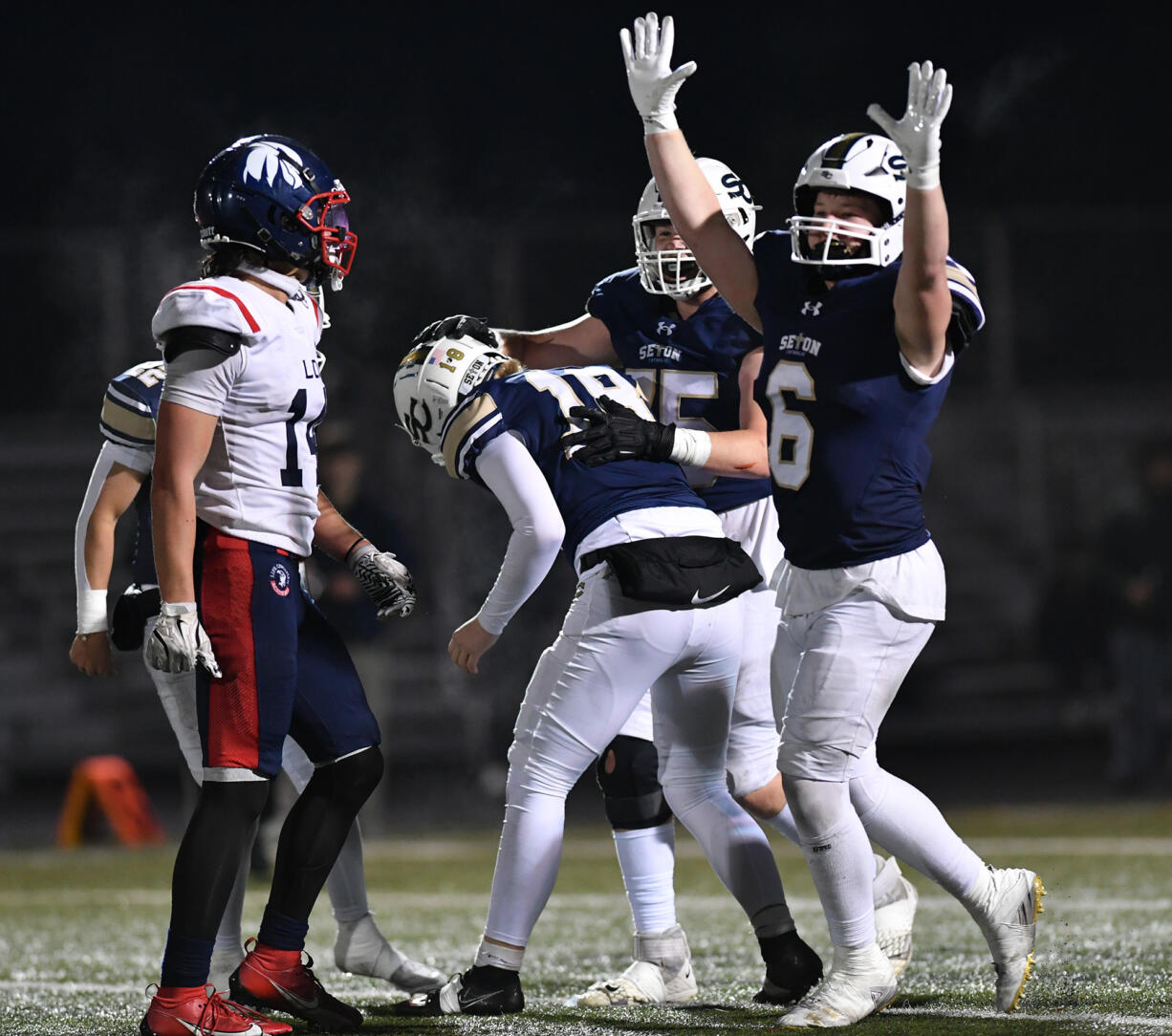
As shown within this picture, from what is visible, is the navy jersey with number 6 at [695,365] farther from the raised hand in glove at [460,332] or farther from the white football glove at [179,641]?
the white football glove at [179,641]

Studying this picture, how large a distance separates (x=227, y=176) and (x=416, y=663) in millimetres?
10009

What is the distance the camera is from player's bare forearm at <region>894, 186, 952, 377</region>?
3023 mm

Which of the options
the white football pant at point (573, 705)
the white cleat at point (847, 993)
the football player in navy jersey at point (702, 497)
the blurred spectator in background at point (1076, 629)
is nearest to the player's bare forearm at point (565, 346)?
the football player in navy jersey at point (702, 497)

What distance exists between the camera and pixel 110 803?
27.6 feet

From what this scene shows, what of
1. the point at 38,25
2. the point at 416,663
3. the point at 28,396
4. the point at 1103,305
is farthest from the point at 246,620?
the point at 38,25

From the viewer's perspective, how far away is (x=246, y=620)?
319 centimetres

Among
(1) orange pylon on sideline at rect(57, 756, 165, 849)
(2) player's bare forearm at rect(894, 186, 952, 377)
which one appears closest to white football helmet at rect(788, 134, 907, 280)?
(2) player's bare forearm at rect(894, 186, 952, 377)

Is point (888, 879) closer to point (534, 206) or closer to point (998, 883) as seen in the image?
point (998, 883)

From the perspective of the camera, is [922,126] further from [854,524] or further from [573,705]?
[573,705]

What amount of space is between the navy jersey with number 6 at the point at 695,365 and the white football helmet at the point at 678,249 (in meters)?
0.07

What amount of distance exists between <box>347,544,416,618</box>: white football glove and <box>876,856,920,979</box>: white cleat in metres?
1.26

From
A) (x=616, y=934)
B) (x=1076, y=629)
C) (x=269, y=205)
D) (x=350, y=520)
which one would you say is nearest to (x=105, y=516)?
(x=269, y=205)

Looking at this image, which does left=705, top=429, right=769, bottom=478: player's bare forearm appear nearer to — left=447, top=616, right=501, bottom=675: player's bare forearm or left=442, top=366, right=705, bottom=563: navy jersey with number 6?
left=442, top=366, right=705, bottom=563: navy jersey with number 6

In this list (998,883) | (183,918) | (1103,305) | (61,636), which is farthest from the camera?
(1103,305)
